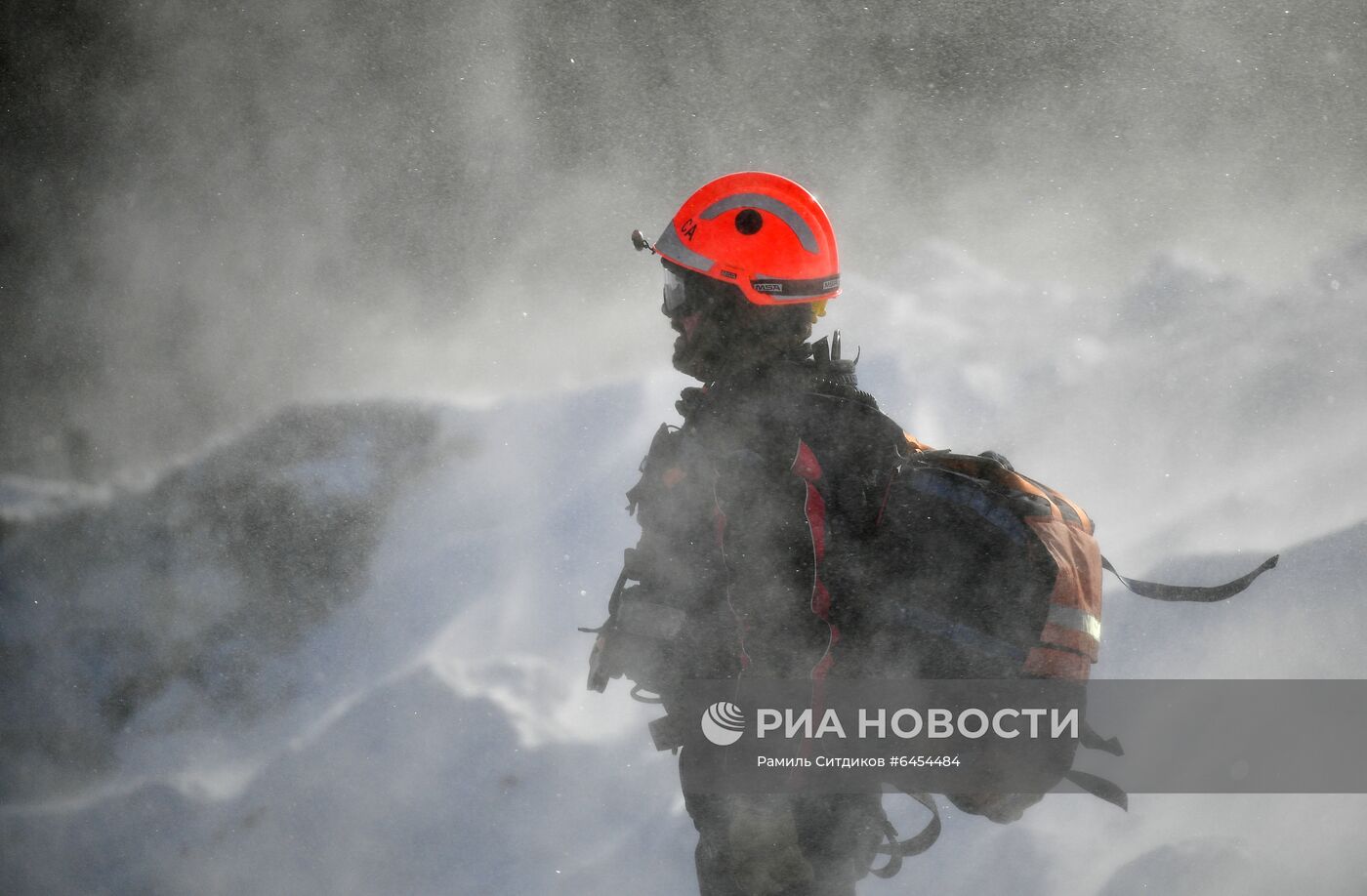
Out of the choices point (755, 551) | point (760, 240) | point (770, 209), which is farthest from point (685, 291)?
point (755, 551)

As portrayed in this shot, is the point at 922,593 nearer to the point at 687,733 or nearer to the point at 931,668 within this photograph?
the point at 931,668

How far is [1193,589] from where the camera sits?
11.1 ft

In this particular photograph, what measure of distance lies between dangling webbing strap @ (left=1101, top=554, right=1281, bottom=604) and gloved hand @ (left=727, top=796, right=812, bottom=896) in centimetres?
147

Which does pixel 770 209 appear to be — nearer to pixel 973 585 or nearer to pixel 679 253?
pixel 679 253

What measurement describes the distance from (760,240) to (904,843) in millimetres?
2405

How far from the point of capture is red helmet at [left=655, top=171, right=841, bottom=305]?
11.2 ft

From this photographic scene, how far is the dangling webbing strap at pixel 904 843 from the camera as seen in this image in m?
3.55

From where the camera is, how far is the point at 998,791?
3.06 m

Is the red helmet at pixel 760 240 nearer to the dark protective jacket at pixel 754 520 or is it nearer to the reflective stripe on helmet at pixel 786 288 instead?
the reflective stripe on helmet at pixel 786 288

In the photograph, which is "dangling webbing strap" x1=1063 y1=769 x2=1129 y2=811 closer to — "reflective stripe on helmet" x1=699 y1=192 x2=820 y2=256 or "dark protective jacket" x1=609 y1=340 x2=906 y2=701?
"dark protective jacket" x1=609 y1=340 x2=906 y2=701

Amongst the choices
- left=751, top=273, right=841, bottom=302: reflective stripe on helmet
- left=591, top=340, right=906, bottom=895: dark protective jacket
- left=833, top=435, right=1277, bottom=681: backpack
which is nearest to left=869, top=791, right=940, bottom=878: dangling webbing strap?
left=591, top=340, right=906, bottom=895: dark protective jacket

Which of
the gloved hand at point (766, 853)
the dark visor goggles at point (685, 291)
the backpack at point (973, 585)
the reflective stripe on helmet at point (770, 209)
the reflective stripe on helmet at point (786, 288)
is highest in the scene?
the reflective stripe on helmet at point (770, 209)

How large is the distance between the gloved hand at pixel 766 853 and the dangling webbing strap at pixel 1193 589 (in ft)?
4.83

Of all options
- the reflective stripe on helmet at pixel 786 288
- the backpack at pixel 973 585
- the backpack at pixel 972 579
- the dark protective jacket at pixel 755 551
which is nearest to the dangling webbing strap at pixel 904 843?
the dark protective jacket at pixel 755 551
